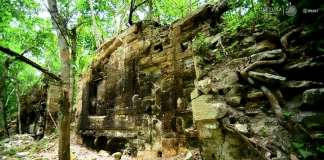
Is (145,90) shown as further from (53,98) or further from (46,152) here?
(53,98)

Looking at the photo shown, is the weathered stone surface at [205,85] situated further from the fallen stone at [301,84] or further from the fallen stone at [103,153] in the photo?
the fallen stone at [103,153]

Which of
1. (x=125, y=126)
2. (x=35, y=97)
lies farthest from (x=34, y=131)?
(x=125, y=126)

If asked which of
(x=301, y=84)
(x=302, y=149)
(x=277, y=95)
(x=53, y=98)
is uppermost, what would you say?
(x=53, y=98)

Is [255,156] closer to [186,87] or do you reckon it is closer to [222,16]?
[186,87]

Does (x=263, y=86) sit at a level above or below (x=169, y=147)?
above

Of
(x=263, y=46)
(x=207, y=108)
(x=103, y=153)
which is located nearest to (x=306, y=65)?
(x=263, y=46)

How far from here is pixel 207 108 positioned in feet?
13.3

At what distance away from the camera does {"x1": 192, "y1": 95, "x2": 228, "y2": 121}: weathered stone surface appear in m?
3.87

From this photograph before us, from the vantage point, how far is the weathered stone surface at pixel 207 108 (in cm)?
387

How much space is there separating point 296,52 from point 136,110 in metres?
5.49

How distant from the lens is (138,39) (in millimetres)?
8922

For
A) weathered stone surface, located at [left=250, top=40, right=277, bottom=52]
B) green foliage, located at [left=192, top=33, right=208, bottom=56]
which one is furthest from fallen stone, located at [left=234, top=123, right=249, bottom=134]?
green foliage, located at [left=192, top=33, right=208, bottom=56]

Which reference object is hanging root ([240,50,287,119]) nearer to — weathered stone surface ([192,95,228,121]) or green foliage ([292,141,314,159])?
green foliage ([292,141,314,159])

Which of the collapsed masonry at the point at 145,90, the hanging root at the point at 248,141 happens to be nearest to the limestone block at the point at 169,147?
the collapsed masonry at the point at 145,90
